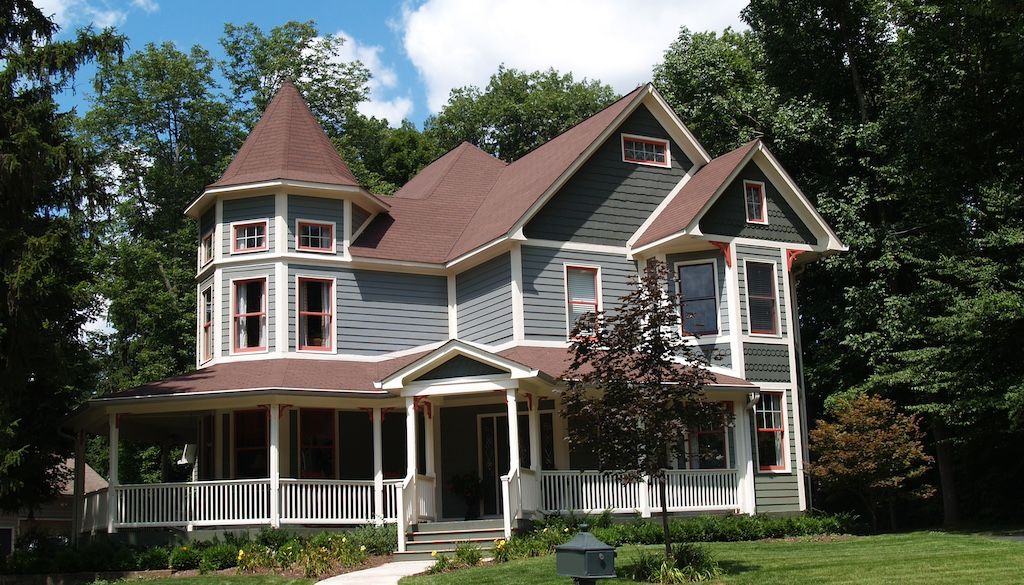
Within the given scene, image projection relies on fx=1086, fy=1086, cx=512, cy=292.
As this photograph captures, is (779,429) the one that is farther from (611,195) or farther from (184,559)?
(184,559)

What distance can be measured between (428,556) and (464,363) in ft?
11.9

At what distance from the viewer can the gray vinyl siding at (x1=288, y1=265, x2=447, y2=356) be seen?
24484mm

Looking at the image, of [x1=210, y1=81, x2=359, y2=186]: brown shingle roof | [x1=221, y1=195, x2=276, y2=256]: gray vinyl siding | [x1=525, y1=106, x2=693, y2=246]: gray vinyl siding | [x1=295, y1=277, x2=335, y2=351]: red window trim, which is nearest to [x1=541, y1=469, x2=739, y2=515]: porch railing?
[x1=525, y1=106, x2=693, y2=246]: gray vinyl siding

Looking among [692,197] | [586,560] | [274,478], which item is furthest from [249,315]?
[586,560]

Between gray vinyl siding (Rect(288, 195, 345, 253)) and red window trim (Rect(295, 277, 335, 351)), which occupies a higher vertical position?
gray vinyl siding (Rect(288, 195, 345, 253))

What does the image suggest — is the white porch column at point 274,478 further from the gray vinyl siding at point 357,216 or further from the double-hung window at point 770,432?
the double-hung window at point 770,432

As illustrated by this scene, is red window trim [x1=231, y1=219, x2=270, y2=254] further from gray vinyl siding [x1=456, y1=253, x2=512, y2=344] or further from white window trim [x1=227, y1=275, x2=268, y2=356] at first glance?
gray vinyl siding [x1=456, y1=253, x2=512, y2=344]

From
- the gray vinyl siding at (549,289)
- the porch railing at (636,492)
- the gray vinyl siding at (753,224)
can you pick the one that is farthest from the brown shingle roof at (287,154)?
the porch railing at (636,492)

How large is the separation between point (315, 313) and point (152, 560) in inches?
266

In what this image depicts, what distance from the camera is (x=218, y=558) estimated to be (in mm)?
19156

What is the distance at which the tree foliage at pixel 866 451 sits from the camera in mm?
22109

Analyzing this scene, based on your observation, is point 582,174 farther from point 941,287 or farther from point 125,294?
point 125,294

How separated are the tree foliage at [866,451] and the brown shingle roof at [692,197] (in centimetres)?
522

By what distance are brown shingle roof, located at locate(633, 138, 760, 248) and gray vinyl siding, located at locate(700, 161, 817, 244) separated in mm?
307
